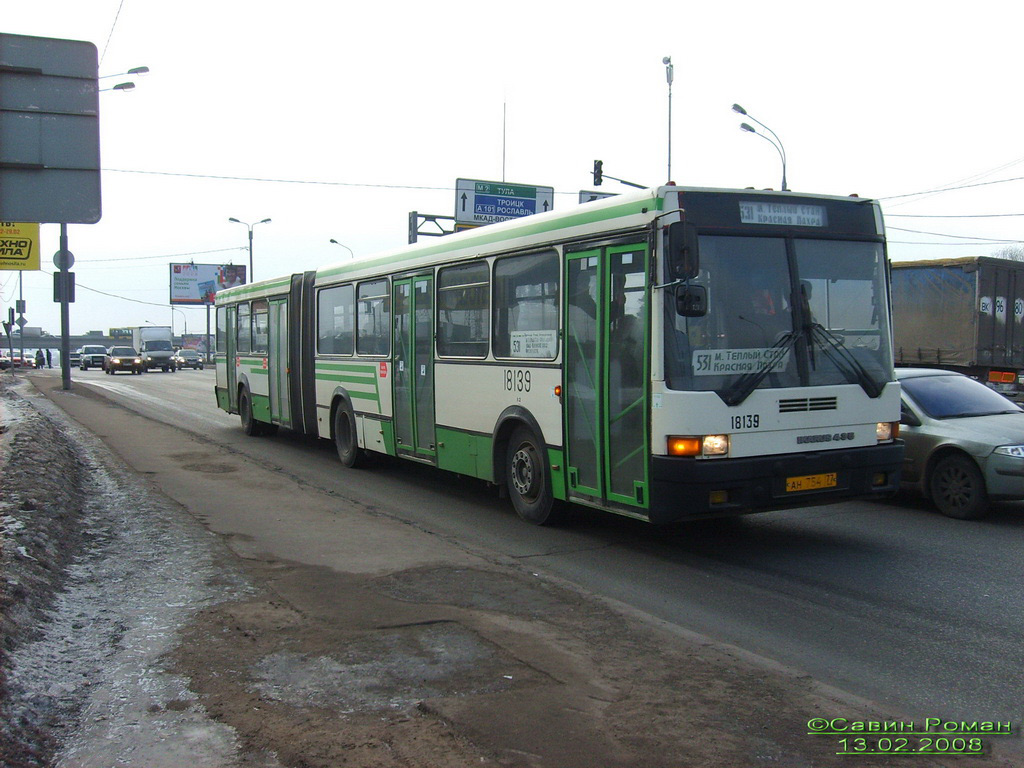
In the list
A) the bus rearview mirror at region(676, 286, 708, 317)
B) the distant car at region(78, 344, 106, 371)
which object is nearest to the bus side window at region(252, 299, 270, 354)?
the bus rearview mirror at region(676, 286, 708, 317)

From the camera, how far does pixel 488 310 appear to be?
32.2 ft

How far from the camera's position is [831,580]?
279 inches

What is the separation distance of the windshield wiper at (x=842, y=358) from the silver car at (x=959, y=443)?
6.68 ft

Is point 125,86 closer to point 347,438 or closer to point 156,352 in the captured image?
point 347,438

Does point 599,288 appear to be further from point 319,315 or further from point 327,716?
point 319,315

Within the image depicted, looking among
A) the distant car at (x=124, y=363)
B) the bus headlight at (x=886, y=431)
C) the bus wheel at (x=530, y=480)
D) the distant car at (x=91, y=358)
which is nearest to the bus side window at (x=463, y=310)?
the bus wheel at (x=530, y=480)

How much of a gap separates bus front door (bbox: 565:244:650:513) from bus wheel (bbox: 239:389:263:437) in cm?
1110

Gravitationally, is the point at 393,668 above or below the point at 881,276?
below

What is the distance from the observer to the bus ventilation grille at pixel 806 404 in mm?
7496

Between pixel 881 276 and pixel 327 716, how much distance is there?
238 inches

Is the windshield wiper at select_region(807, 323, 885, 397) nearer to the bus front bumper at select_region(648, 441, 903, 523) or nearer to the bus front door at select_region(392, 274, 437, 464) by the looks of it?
the bus front bumper at select_region(648, 441, 903, 523)

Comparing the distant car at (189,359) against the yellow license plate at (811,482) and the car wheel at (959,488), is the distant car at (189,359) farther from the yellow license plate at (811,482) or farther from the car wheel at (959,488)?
the yellow license plate at (811,482)

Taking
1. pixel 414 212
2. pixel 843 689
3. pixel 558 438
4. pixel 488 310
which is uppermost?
pixel 414 212

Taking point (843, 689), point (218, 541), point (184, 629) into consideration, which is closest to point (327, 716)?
point (184, 629)
